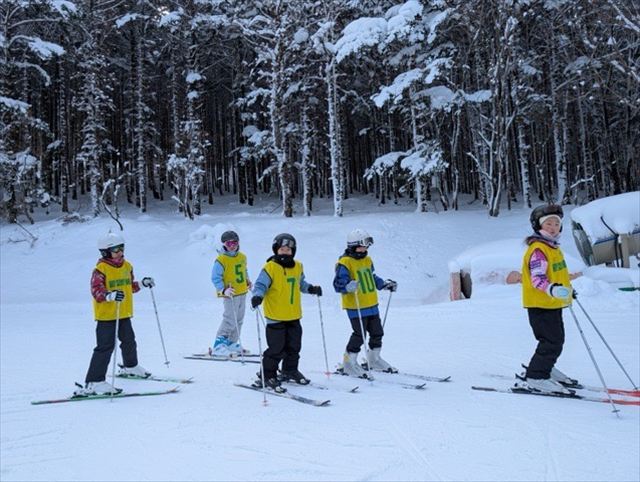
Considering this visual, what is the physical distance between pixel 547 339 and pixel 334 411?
228 cm

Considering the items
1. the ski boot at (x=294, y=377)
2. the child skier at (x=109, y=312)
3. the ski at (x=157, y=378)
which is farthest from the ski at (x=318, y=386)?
the child skier at (x=109, y=312)

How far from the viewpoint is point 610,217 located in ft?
38.7

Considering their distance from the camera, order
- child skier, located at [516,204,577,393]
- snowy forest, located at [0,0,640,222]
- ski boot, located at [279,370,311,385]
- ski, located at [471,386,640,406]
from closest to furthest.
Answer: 1. ski, located at [471,386,640,406]
2. child skier, located at [516,204,577,393]
3. ski boot, located at [279,370,311,385]
4. snowy forest, located at [0,0,640,222]

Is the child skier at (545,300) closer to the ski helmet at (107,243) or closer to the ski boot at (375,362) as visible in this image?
the ski boot at (375,362)

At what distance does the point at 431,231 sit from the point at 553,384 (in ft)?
44.7

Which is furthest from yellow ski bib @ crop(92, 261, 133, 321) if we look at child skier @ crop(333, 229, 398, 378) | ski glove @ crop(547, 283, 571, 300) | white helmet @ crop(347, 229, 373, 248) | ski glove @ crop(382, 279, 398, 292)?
ski glove @ crop(547, 283, 571, 300)

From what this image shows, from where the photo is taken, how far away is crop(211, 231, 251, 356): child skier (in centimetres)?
793

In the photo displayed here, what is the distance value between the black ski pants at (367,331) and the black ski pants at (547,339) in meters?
1.81

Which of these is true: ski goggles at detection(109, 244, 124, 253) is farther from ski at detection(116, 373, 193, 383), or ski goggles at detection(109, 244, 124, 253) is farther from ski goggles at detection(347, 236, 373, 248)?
ski goggles at detection(347, 236, 373, 248)

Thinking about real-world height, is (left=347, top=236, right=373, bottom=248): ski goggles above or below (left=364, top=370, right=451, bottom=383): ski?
above

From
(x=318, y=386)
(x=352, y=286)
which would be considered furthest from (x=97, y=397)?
(x=352, y=286)

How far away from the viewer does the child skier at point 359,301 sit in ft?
20.5

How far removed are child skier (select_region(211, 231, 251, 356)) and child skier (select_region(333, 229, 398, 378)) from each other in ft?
7.35

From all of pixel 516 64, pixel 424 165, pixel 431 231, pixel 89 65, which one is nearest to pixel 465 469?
pixel 431 231
